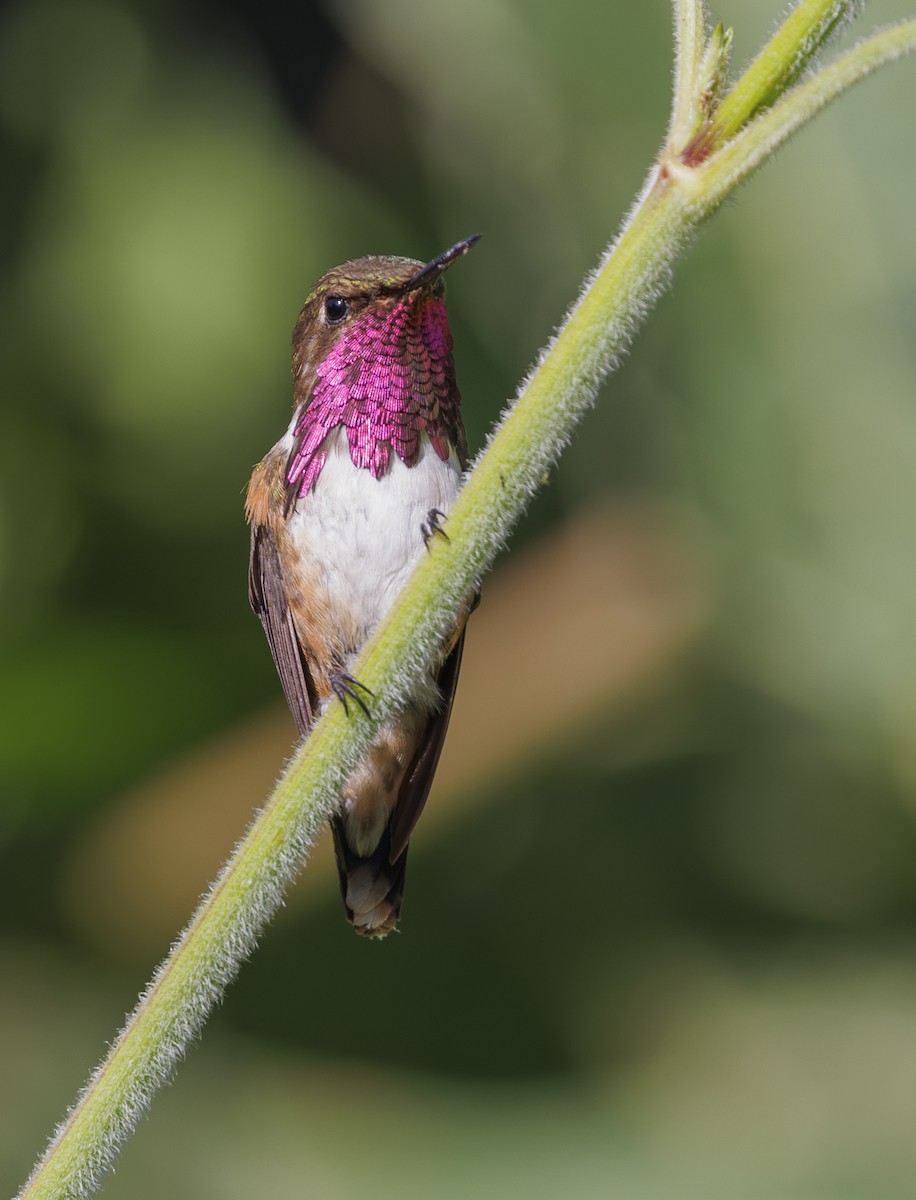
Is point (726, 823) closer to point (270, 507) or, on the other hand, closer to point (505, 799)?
point (505, 799)

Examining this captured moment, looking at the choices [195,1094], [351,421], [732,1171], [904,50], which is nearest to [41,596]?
[351,421]

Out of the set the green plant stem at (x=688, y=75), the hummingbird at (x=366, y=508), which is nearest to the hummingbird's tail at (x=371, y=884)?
the hummingbird at (x=366, y=508)

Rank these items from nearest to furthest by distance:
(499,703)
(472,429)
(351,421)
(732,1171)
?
(351,421) → (732,1171) → (499,703) → (472,429)

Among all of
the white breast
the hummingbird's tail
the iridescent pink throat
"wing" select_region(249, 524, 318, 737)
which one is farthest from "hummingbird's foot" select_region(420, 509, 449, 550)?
the hummingbird's tail

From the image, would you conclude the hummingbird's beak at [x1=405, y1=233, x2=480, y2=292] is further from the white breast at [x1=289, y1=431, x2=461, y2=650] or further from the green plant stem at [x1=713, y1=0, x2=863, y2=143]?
the green plant stem at [x1=713, y1=0, x2=863, y2=143]

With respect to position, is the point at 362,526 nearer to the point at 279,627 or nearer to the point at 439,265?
the point at 279,627

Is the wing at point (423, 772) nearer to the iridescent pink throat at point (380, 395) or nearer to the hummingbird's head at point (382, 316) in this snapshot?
the iridescent pink throat at point (380, 395)
